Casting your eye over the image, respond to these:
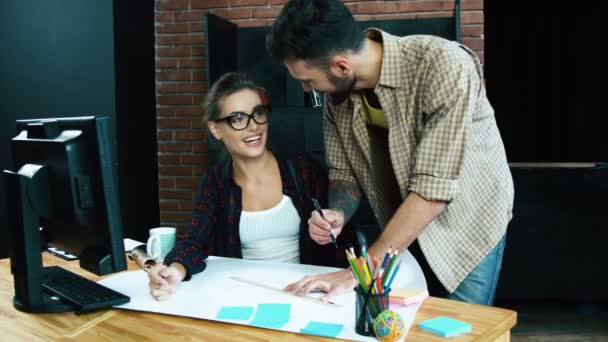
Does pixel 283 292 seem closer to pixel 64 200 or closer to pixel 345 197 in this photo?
pixel 345 197

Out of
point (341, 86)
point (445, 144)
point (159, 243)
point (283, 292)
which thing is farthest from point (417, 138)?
point (159, 243)

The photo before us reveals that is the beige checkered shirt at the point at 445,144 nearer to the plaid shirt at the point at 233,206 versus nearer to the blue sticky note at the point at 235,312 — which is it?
the plaid shirt at the point at 233,206

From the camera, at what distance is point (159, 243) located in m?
1.70

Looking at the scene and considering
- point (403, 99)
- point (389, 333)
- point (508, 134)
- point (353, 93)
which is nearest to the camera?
point (389, 333)

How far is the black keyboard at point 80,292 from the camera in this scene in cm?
120

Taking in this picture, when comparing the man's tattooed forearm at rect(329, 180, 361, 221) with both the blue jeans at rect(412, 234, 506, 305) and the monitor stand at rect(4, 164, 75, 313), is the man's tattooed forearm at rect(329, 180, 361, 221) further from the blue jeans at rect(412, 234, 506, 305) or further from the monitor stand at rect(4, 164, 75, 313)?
the monitor stand at rect(4, 164, 75, 313)

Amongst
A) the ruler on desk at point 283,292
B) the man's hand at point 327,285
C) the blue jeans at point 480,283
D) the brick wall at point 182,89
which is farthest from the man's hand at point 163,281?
the brick wall at point 182,89

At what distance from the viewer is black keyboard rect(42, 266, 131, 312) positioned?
120 centimetres

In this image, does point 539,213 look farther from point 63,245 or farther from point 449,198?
point 63,245

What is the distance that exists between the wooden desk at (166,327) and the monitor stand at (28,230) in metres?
0.03

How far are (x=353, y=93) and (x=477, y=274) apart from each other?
56 cm

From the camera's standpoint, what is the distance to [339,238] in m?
1.75

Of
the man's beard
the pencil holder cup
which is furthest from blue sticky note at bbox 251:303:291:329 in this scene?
the man's beard

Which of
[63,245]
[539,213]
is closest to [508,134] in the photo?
[539,213]
